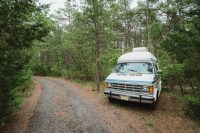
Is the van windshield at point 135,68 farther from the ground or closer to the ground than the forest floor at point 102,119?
farther from the ground

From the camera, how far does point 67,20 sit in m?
25.0

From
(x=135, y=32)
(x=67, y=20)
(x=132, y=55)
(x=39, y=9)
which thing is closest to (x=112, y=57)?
(x=132, y=55)

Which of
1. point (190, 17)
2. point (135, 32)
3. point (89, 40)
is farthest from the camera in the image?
point (135, 32)

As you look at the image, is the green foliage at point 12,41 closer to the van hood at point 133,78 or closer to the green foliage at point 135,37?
the green foliage at point 135,37

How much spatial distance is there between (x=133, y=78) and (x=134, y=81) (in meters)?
0.26

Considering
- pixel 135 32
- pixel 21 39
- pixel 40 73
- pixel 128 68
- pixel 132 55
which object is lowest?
pixel 40 73

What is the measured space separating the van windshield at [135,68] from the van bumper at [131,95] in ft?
4.26

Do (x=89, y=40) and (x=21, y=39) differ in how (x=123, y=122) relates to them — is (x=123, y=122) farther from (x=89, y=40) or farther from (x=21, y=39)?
(x=89, y=40)

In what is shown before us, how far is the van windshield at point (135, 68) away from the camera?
27.1 ft

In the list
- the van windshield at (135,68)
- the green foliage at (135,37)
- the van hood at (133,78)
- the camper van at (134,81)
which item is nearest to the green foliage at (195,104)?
the green foliage at (135,37)

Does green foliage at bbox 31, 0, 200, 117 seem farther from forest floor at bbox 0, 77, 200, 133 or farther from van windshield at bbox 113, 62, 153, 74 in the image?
forest floor at bbox 0, 77, 200, 133

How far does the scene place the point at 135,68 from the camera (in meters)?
8.48

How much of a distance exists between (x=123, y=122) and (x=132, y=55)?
13.4ft

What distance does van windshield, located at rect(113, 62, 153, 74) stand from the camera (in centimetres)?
825
